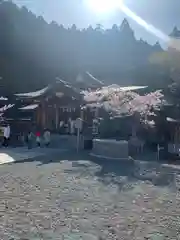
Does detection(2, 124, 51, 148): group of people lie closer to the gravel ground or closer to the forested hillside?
the gravel ground

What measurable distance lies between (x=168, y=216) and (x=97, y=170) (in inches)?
270

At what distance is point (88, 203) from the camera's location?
878 centimetres

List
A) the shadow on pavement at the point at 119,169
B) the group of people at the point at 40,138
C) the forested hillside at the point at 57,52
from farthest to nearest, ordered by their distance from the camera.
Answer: the forested hillside at the point at 57,52 < the group of people at the point at 40,138 < the shadow on pavement at the point at 119,169

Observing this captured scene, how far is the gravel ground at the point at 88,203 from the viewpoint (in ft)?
21.7

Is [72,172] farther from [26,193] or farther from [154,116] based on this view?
[154,116]

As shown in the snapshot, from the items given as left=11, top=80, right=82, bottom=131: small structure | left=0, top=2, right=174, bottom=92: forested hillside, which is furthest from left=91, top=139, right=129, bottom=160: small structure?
left=0, top=2, right=174, bottom=92: forested hillside

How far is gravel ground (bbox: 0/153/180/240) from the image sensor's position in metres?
6.62

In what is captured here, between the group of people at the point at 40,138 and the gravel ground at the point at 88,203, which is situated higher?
the group of people at the point at 40,138

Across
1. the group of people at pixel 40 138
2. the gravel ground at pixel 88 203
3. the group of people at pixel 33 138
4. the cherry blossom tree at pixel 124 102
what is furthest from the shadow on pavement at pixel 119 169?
the cherry blossom tree at pixel 124 102

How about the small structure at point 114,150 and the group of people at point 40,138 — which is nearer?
the small structure at point 114,150

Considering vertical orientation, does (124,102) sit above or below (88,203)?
above

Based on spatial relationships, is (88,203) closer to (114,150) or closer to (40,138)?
(114,150)

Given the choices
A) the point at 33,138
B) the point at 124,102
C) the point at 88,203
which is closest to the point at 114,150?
the point at 124,102

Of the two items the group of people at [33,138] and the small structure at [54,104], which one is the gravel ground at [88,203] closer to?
the group of people at [33,138]
